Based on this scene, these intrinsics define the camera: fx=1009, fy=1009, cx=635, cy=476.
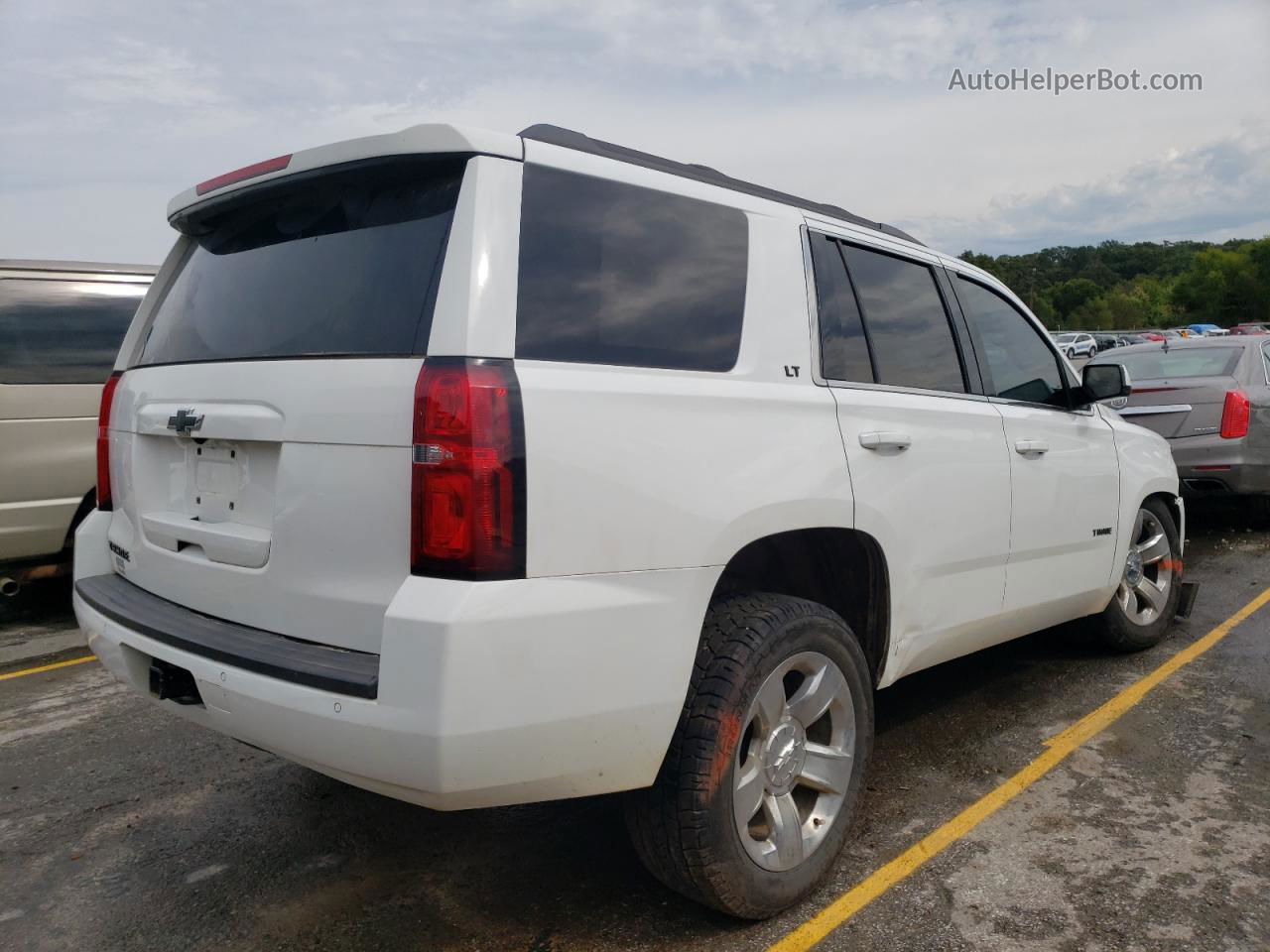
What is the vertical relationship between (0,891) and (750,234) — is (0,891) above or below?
below

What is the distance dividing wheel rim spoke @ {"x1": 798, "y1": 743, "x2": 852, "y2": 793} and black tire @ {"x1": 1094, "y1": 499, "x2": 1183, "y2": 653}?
240cm

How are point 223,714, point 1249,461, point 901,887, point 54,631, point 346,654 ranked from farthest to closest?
point 1249,461 < point 54,631 < point 901,887 < point 223,714 < point 346,654

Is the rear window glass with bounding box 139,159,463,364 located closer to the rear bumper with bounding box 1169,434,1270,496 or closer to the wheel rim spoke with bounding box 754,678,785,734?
the wheel rim spoke with bounding box 754,678,785,734

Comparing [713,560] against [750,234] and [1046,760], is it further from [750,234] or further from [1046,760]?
[1046,760]

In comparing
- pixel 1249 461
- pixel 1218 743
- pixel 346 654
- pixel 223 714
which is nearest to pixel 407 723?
pixel 346 654

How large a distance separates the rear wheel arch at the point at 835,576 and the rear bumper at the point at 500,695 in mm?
456

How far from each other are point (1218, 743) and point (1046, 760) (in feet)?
2.35

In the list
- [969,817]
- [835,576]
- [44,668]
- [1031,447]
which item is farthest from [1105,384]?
[44,668]

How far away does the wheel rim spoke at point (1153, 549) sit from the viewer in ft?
15.9

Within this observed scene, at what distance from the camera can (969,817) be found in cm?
316

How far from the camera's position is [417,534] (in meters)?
2.07

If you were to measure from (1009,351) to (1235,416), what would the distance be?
4578mm

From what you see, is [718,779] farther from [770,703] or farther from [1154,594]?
[1154,594]

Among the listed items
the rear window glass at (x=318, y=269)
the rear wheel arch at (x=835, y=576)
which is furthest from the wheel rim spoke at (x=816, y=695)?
the rear window glass at (x=318, y=269)
